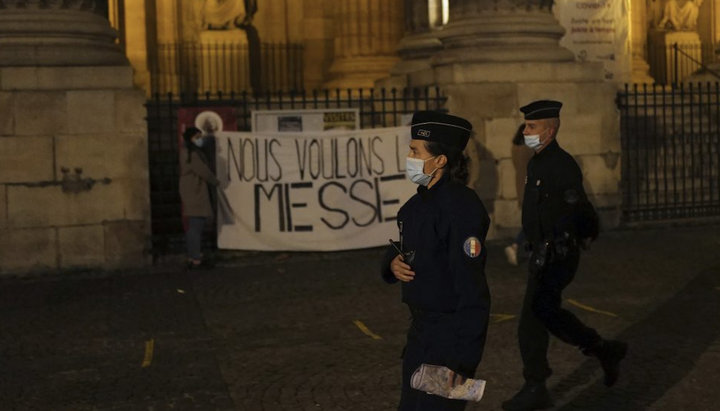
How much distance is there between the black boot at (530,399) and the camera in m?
6.96

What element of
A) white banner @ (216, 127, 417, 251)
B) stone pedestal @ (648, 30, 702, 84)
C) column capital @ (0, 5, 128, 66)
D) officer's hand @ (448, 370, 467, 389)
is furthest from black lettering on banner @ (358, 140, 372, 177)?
stone pedestal @ (648, 30, 702, 84)

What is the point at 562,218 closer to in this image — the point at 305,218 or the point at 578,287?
the point at 578,287

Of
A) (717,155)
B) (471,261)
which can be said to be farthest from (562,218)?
(717,155)

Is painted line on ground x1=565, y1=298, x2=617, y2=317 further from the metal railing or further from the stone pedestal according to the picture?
the stone pedestal

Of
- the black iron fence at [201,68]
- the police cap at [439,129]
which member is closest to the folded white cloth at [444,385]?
the police cap at [439,129]

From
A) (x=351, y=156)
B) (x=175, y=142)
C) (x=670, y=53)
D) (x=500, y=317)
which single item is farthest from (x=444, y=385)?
(x=670, y=53)

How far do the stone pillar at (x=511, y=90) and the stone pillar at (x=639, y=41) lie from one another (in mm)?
10164

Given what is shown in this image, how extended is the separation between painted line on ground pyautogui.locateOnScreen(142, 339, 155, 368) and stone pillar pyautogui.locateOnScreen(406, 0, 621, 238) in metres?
6.60

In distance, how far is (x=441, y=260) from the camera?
195 inches

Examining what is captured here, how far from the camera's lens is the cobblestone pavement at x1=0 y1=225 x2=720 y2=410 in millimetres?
7547

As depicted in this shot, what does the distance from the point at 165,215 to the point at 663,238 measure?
5907 millimetres

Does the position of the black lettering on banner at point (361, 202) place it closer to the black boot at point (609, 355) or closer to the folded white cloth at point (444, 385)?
the black boot at point (609, 355)

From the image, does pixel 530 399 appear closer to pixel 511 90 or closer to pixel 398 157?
pixel 398 157

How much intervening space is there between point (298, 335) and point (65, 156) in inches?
200
